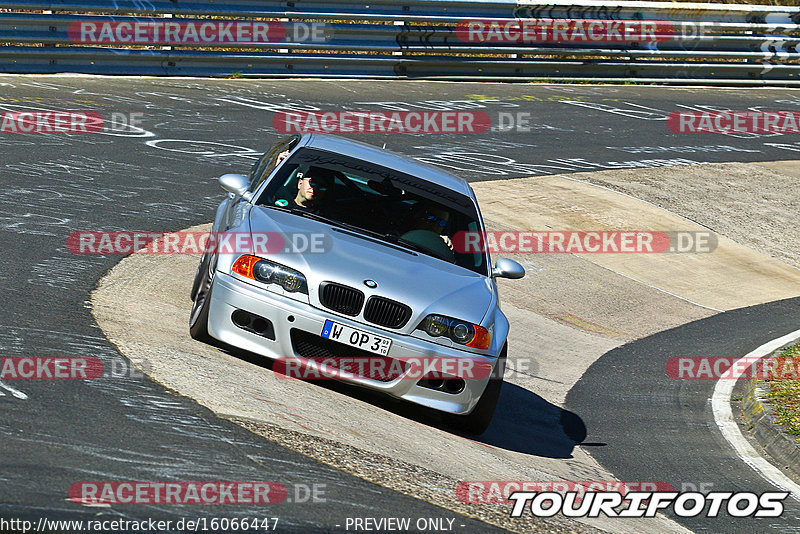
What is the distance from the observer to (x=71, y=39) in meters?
18.1

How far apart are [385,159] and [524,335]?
325cm

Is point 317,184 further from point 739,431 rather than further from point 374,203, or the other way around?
point 739,431

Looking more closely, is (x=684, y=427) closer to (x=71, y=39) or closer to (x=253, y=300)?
(x=253, y=300)

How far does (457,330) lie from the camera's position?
706 centimetres

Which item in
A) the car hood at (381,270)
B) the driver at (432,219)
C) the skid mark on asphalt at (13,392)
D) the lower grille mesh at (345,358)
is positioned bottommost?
the lower grille mesh at (345,358)

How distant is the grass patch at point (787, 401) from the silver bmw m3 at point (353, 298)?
2656 millimetres

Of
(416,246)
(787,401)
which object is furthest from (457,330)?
(787,401)

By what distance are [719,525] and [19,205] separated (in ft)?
24.5

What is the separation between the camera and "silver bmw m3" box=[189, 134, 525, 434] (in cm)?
688

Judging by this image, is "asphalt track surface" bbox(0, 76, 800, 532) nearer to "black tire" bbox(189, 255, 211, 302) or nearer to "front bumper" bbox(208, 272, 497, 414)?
"front bumper" bbox(208, 272, 497, 414)

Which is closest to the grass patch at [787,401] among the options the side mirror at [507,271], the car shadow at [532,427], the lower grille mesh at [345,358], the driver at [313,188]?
the car shadow at [532,427]

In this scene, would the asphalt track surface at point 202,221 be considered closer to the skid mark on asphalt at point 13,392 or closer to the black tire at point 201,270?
the skid mark on asphalt at point 13,392

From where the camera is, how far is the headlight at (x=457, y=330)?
6.97m

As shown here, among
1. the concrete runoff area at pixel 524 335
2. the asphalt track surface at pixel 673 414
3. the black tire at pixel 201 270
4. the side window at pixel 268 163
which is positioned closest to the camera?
the concrete runoff area at pixel 524 335
